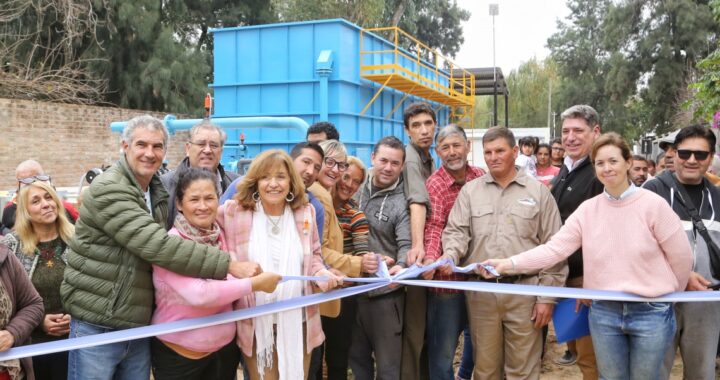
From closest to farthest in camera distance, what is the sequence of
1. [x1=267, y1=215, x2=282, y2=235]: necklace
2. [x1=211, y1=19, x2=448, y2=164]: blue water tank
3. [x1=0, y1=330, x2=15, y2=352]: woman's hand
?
[x1=0, y1=330, x2=15, y2=352]: woman's hand, [x1=267, y1=215, x2=282, y2=235]: necklace, [x1=211, y1=19, x2=448, y2=164]: blue water tank

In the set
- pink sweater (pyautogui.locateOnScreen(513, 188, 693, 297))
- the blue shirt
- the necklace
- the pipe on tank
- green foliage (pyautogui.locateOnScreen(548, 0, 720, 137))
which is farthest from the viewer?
green foliage (pyautogui.locateOnScreen(548, 0, 720, 137))

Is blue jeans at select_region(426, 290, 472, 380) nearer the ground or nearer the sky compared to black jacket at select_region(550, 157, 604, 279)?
nearer the ground

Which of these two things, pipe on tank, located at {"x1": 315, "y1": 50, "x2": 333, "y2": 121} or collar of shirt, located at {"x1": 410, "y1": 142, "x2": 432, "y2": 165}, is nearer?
collar of shirt, located at {"x1": 410, "y1": 142, "x2": 432, "y2": 165}

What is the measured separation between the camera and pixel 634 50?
30.0m

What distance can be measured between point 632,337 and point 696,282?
56cm

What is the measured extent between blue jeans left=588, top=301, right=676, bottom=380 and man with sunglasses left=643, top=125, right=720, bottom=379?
1.42 feet

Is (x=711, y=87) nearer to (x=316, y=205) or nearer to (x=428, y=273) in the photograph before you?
(x=428, y=273)

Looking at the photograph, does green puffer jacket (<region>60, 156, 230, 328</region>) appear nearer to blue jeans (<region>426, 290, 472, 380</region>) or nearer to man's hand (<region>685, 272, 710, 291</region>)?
blue jeans (<region>426, 290, 472, 380</region>)

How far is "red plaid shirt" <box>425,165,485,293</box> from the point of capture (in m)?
3.91

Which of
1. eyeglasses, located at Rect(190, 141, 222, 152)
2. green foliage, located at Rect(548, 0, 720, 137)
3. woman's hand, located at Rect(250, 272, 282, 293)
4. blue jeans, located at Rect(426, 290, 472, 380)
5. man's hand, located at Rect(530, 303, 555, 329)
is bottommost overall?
blue jeans, located at Rect(426, 290, 472, 380)

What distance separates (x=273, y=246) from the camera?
323 centimetres

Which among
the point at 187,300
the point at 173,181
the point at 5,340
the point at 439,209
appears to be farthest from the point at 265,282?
the point at 439,209

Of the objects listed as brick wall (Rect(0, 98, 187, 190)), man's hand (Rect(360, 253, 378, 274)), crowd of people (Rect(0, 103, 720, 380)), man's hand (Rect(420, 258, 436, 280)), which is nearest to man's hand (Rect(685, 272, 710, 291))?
crowd of people (Rect(0, 103, 720, 380))

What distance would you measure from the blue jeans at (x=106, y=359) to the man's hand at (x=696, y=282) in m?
3.11
